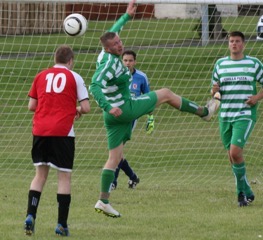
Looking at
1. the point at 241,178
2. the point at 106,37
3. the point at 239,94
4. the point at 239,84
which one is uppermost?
the point at 239,84

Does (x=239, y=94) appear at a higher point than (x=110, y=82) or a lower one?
higher

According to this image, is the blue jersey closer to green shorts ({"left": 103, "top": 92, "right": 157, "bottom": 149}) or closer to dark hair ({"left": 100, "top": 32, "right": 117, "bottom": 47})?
green shorts ({"left": 103, "top": 92, "right": 157, "bottom": 149})

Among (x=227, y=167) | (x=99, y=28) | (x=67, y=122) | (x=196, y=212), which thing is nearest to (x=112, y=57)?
(x=67, y=122)

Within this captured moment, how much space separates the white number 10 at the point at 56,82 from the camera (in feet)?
28.8

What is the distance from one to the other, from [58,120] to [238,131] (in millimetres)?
2869

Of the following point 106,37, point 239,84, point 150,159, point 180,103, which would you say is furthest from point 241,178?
point 150,159

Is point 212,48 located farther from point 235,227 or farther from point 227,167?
point 235,227

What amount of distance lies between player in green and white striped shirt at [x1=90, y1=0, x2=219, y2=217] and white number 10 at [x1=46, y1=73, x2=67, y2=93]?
840 mm

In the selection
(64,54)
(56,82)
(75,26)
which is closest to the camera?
(56,82)

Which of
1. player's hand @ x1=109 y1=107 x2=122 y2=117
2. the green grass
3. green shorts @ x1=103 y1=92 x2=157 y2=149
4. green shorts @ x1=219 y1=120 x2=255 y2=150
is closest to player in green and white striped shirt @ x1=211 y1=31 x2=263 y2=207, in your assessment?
green shorts @ x1=219 y1=120 x2=255 y2=150

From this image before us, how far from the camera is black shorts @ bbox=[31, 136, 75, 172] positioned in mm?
8820

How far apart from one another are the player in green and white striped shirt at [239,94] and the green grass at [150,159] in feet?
2.11

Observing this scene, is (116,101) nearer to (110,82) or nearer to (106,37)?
(110,82)

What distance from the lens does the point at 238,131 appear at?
1087 cm
